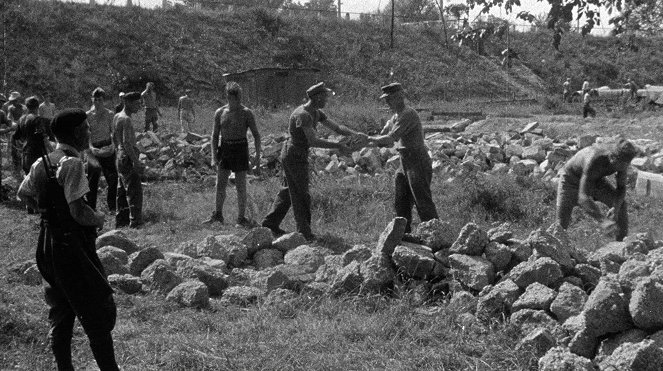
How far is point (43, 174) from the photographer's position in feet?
14.5

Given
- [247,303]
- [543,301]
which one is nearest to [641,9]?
[543,301]

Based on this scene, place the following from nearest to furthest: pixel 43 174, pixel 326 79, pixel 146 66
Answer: pixel 43 174
pixel 146 66
pixel 326 79

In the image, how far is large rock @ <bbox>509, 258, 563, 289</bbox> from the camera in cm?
582

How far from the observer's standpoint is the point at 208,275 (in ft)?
22.3

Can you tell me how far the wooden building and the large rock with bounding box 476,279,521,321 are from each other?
25.1 meters

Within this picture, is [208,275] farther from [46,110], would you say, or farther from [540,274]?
[46,110]

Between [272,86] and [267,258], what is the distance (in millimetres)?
23994

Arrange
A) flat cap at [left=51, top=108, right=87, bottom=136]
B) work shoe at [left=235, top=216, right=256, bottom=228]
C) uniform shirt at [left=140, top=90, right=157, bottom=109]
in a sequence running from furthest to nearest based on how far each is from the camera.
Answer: uniform shirt at [left=140, top=90, right=157, bottom=109], work shoe at [left=235, top=216, right=256, bottom=228], flat cap at [left=51, top=108, right=87, bottom=136]

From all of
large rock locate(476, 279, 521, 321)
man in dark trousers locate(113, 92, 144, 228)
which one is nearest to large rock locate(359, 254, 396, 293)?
large rock locate(476, 279, 521, 321)

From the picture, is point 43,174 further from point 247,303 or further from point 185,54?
point 185,54

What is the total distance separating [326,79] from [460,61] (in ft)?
34.8

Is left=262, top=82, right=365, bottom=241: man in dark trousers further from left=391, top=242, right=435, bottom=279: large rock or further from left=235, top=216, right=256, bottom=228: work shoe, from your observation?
left=391, top=242, right=435, bottom=279: large rock

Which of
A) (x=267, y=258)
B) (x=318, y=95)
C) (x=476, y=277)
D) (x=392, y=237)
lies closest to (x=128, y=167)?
(x=318, y=95)

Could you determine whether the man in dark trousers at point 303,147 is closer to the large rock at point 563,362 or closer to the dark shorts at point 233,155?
the dark shorts at point 233,155
